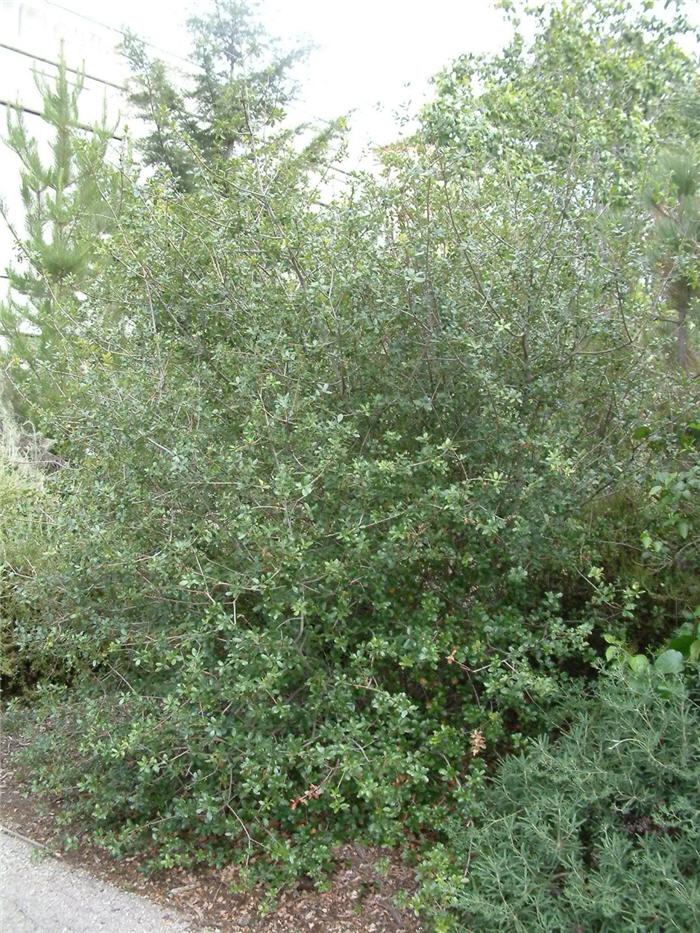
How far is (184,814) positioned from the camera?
3.48 m

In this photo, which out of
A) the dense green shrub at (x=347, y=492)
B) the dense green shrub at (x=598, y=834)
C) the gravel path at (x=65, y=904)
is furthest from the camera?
the dense green shrub at (x=347, y=492)

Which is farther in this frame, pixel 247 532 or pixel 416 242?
pixel 416 242

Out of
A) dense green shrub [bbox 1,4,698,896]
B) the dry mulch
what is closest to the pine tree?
dense green shrub [bbox 1,4,698,896]

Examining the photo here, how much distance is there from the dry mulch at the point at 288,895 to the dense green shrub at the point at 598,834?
0.39 meters

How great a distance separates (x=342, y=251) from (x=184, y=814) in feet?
8.00

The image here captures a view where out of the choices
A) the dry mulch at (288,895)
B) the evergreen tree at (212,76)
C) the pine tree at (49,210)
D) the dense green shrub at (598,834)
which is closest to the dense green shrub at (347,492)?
the dry mulch at (288,895)

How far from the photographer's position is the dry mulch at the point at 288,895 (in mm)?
3324

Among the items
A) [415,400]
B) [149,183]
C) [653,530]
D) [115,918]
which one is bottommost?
[115,918]

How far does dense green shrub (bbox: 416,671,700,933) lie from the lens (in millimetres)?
2670

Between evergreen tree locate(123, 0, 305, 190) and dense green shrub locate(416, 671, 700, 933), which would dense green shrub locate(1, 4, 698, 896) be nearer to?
dense green shrub locate(416, 671, 700, 933)

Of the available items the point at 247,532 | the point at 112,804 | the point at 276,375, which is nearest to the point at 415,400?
the point at 276,375

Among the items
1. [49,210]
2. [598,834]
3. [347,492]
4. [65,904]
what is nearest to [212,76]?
[49,210]

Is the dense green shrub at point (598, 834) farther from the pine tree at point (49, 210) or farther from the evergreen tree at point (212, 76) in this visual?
the pine tree at point (49, 210)

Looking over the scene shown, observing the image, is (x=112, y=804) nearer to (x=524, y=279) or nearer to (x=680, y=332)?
(x=524, y=279)
